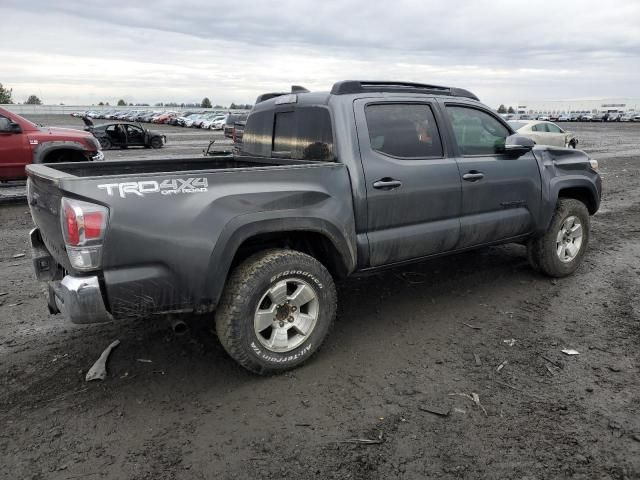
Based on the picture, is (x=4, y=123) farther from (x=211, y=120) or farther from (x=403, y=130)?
(x=211, y=120)

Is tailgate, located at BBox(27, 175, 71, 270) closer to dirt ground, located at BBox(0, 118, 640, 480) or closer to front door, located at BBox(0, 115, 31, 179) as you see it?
dirt ground, located at BBox(0, 118, 640, 480)

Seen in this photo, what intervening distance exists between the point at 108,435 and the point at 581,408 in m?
2.79

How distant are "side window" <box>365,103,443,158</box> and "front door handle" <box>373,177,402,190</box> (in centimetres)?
24

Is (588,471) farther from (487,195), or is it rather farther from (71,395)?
(71,395)

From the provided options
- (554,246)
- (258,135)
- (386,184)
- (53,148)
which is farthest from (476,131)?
(53,148)

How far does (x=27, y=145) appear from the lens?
10078 millimetres

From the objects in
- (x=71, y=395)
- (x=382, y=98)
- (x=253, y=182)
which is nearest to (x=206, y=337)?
(x=71, y=395)

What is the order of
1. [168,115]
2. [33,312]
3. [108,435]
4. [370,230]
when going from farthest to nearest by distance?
[168,115]
[33,312]
[370,230]
[108,435]

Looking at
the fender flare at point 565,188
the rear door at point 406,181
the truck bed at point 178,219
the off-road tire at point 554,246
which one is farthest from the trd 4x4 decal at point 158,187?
the off-road tire at point 554,246

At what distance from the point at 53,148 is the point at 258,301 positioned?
8.91 m

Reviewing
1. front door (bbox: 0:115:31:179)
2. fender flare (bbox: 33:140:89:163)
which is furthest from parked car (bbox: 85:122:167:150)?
front door (bbox: 0:115:31:179)

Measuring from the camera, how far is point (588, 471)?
2.56m

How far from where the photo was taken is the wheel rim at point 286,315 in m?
3.36

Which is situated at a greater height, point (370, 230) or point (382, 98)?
point (382, 98)
